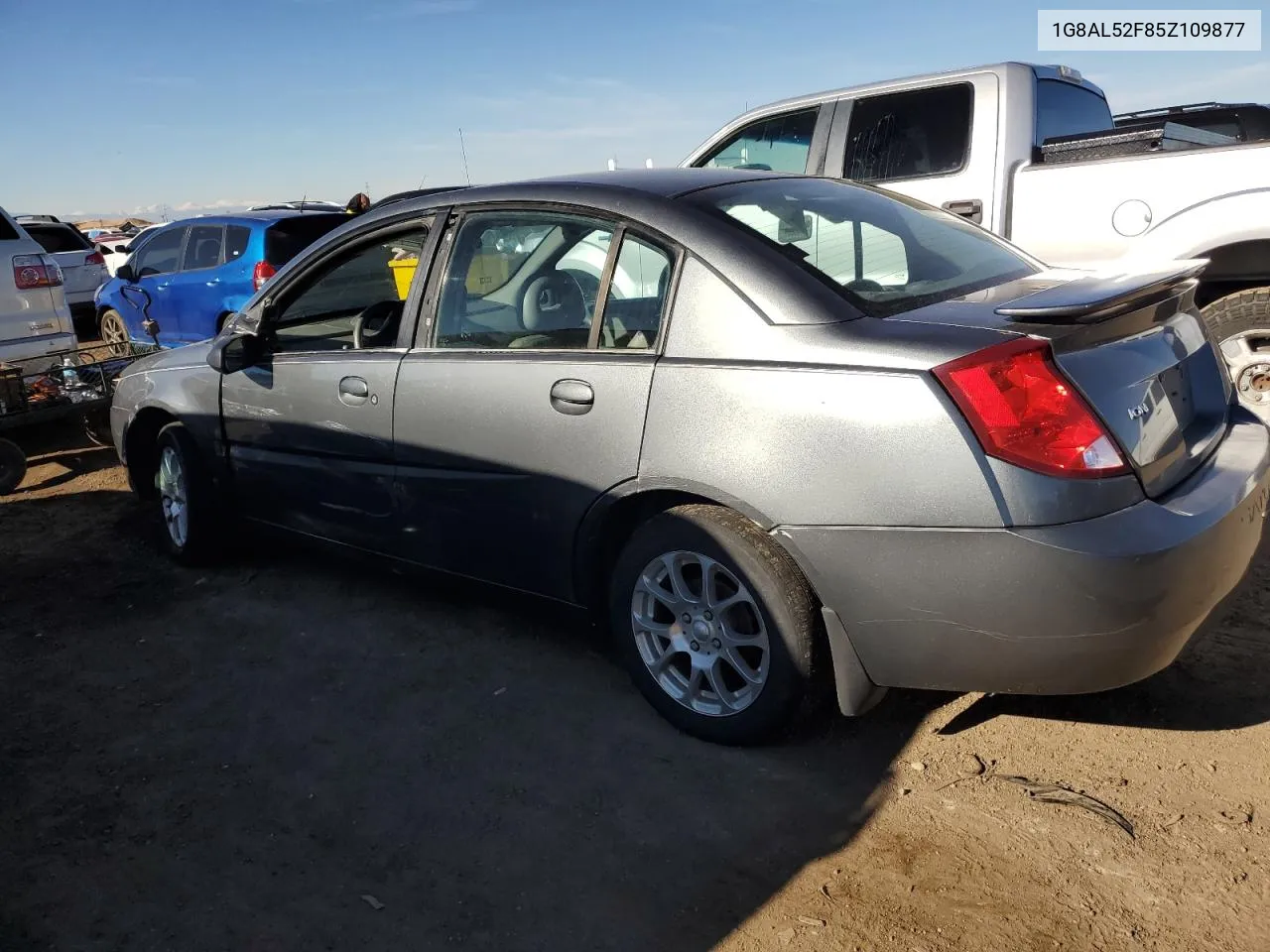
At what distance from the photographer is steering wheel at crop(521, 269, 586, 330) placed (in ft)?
11.2

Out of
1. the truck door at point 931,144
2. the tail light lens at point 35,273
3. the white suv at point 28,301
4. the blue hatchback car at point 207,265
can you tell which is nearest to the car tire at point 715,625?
the truck door at point 931,144

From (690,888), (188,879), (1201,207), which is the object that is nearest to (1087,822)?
(690,888)

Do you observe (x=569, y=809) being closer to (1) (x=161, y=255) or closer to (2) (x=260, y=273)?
(2) (x=260, y=273)

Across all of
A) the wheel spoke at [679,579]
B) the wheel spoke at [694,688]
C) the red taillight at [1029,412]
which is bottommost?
the wheel spoke at [694,688]

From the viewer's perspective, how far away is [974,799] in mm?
2824

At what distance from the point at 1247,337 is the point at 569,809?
409cm

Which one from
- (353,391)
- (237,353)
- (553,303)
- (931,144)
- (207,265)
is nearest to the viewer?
(553,303)

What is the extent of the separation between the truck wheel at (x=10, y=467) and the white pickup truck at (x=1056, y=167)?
4666mm

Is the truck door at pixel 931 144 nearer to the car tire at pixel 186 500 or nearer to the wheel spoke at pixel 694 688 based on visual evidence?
the wheel spoke at pixel 694 688

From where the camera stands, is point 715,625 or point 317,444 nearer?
point 715,625

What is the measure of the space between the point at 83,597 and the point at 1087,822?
4242mm

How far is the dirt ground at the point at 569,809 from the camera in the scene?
8.03 ft

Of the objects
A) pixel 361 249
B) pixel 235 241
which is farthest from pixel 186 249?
pixel 361 249

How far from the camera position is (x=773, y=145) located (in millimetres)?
6797
